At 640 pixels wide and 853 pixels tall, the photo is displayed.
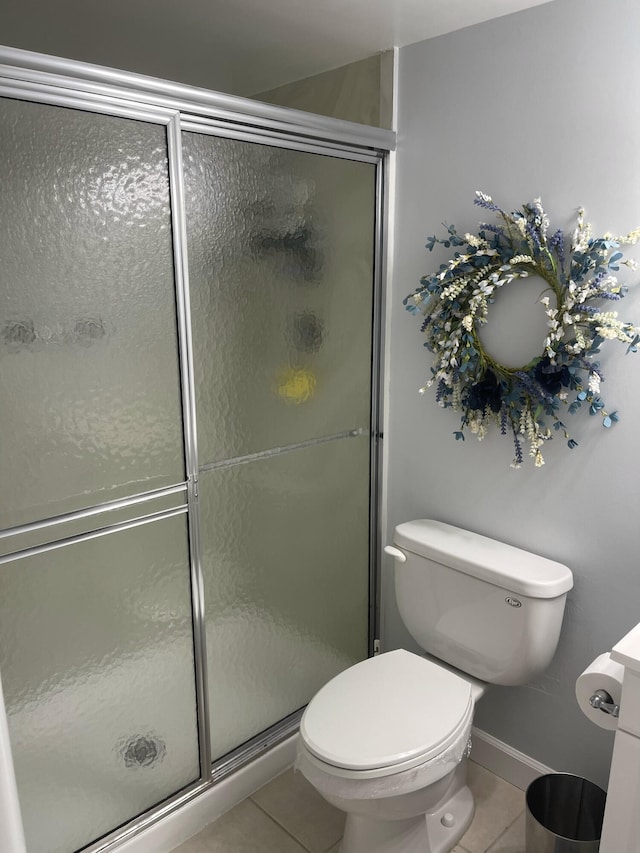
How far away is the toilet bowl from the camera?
149 centimetres

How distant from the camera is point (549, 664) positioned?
1.83m

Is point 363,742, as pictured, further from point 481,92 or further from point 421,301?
point 481,92

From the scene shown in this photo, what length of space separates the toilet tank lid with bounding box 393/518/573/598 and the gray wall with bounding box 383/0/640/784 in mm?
65

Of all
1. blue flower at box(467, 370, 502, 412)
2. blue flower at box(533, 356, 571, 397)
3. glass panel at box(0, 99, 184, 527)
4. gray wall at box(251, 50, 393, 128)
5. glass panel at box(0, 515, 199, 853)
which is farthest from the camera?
gray wall at box(251, 50, 393, 128)

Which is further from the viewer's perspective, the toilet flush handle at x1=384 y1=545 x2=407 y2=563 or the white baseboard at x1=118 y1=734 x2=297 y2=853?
the toilet flush handle at x1=384 y1=545 x2=407 y2=563

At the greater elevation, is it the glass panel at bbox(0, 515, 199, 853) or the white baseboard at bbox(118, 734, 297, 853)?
the glass panel at bbox(0, 515, 199, 853)

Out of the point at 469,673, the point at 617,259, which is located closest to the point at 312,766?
the point at 469,673

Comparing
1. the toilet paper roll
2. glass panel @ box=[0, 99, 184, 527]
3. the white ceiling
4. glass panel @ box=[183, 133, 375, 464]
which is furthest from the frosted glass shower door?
the toilet paper roll

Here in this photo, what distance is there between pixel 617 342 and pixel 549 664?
0.90 m

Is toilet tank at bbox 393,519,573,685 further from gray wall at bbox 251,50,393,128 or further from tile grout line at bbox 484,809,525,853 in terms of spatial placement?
gray wall at bbox 251,50,393,128

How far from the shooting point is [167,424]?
1.61 meters

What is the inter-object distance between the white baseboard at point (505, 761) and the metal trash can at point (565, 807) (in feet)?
0.50

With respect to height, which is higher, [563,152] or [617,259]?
[563,152]

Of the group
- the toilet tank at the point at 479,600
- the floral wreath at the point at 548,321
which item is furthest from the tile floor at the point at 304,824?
the floral wreath at the point at 548,321
